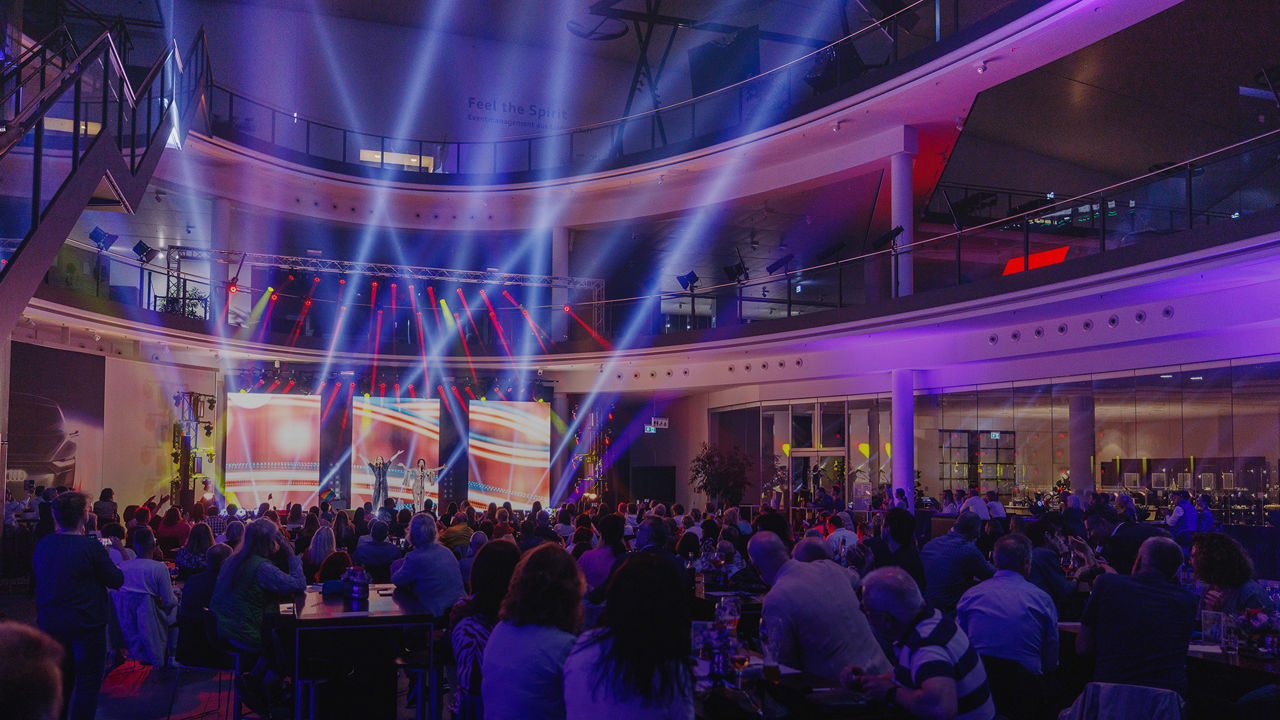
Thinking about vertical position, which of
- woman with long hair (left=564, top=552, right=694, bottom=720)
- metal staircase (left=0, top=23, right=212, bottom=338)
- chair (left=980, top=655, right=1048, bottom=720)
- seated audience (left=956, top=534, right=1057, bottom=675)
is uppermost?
metal staircase (left=0, top=23, right=212, bottom=338)

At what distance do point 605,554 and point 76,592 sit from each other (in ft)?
10.8

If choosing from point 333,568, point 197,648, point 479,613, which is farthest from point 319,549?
point 479,613

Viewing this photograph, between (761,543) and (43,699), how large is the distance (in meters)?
3.68

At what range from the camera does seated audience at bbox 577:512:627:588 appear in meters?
6.71

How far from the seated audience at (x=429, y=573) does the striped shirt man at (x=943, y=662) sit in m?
3.65

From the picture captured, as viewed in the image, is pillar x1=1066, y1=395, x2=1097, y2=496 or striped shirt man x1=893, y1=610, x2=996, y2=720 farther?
pillar x1=1066, y1=395, x2=1097, y2=496

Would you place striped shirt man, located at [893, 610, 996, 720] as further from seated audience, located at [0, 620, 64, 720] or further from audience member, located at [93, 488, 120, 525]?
audience member, located at [93, 488, 120, 525]

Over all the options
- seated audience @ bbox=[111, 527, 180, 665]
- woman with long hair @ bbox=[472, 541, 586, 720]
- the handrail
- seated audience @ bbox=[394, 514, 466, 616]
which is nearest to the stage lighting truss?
the handrail

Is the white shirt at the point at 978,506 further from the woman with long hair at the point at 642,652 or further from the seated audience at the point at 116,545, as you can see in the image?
the woman with long hair at the point at 642,652

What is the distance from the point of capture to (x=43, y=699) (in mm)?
1627

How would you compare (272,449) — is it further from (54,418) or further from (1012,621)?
(1012,621)

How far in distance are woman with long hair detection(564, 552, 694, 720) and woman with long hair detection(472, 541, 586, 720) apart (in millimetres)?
286

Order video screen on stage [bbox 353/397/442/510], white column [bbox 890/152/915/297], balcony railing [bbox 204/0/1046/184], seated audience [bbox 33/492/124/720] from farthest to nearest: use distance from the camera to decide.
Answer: video screen on stage [bbox 353/397/442/510] < white column [bbox 890/152/915/297] < balcony railing [bbox 204/0/1046/184] < seated audience [bbox 33/492/124/720]

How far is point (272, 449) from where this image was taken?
19.4 metres
